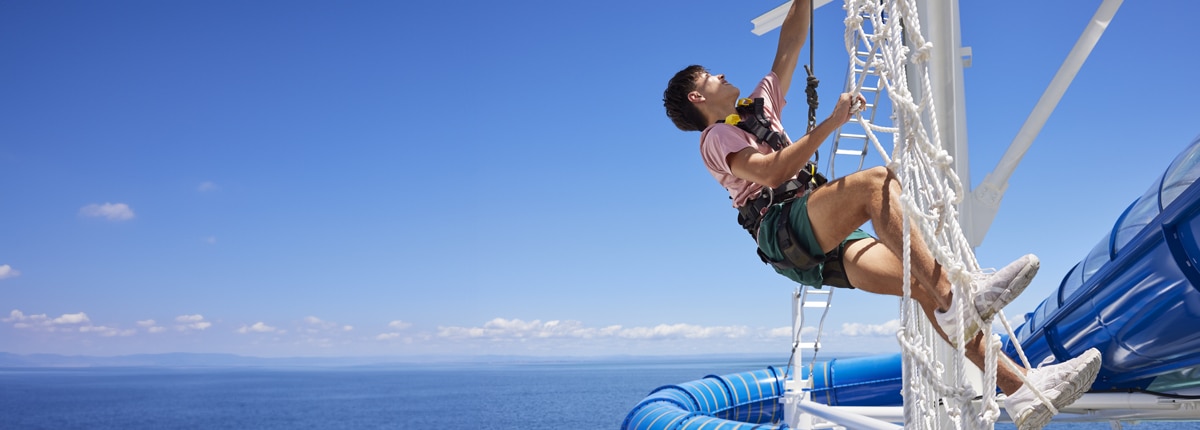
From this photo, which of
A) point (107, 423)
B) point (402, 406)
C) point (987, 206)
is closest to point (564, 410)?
point (402, 406)

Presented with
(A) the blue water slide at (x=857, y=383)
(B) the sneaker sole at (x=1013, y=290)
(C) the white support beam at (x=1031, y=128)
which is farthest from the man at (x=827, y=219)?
(A) the blue water slide at (x=857, y=383)

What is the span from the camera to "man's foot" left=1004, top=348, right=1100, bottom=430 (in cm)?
191

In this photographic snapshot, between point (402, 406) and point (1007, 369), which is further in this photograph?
point (402, 406)

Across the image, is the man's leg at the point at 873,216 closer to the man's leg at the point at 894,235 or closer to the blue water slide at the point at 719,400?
the man's leg at the point at 894,235

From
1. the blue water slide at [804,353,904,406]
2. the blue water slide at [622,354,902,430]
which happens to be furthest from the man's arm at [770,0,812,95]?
the blue water slide at [804,353,904,406]

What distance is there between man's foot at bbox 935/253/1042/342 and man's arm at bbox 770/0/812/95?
Result: 143 cm

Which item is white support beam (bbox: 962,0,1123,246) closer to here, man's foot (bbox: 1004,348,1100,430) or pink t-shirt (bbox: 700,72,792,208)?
pink t-shirt (bbox: 700,72,792,208)

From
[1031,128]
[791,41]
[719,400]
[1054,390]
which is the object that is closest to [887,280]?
[1054,390]

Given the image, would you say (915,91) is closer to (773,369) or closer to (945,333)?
(945,333)

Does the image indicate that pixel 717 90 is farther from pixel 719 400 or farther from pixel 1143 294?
pixel 719 400

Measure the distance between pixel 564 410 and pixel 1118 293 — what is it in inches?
2245

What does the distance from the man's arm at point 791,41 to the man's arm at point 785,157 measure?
0.70 m

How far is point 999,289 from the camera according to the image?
1.81m

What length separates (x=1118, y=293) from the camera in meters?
3.09
